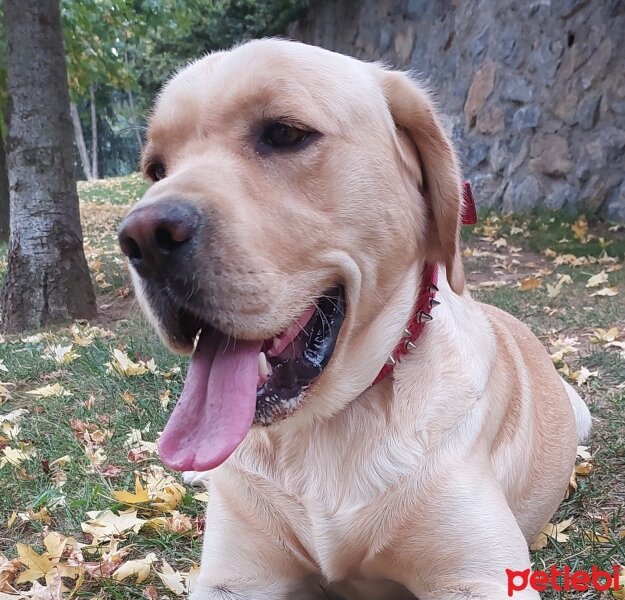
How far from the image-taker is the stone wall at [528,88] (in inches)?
315

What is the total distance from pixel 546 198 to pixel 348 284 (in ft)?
24.8

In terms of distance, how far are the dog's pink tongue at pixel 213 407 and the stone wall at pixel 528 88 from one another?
23.4 ft

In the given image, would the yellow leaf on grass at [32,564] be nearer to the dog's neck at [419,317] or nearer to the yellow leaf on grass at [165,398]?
the dog's neck at [419,317]

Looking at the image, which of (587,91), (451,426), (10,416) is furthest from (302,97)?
(587,91)

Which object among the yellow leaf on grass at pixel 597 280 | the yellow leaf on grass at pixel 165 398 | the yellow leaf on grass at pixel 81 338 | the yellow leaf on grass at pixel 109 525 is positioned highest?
the yellow leaf on grass at pixel 109 525

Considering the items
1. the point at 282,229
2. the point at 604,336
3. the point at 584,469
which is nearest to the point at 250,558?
the point at 282,229

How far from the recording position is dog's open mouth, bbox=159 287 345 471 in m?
1.65

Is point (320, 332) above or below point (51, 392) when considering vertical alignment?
above

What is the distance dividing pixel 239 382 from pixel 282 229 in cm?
38

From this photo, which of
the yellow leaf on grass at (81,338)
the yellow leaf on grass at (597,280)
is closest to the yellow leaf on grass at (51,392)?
the yellow leaf on grass at (81,338)

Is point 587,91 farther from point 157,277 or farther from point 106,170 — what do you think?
point 106,170

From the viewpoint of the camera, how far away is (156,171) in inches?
85.4

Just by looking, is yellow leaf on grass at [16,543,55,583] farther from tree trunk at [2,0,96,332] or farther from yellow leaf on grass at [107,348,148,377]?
tree trunk at [2,0,96,332]

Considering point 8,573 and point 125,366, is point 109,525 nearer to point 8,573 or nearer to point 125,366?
point 8,573
